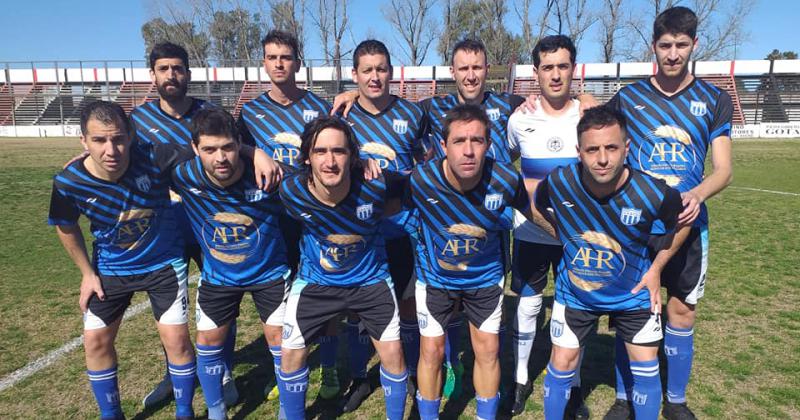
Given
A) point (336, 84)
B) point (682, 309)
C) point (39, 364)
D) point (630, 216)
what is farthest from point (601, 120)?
point (336, 84)

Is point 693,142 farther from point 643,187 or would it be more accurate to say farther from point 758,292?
point 758,292

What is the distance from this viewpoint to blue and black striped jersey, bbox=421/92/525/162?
370cm

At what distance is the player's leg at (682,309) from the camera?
3236 millimetres

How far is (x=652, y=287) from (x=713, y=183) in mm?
722

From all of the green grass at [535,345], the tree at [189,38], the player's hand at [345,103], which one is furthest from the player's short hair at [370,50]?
the tree at [189,38]

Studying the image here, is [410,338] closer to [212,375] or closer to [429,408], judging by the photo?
[429,408]

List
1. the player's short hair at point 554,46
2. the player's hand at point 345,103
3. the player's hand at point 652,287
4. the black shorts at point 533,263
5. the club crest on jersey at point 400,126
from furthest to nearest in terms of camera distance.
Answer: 1. the player's hand at point 345,103
2. the club crest on jersey at point 400,126
3. the black shorts at point 533,263
4. the player's short hair at point 554,46
5. the player's hand at point 652,287

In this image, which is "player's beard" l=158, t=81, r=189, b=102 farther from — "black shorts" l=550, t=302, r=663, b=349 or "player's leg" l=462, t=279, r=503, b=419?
"black shorts" l=550, t=302, r=663, b=349

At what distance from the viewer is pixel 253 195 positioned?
10.3 feet

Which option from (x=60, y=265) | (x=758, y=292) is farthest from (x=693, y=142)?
(x=60, y=265)

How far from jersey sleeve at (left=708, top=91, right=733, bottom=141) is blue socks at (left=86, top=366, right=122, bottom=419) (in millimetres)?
3979

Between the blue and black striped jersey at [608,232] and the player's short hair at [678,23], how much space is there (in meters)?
0.93

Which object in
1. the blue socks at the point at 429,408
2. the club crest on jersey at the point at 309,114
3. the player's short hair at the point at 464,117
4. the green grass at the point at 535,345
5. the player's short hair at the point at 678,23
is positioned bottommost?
the green grass at the point at 535,345

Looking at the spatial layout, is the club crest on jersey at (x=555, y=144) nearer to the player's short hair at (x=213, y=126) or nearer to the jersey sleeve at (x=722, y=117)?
the jersey sleeve at (x=722, y=117)
